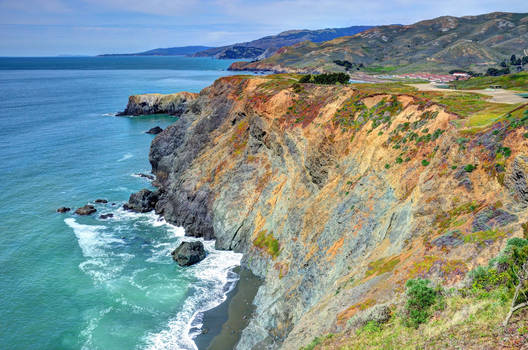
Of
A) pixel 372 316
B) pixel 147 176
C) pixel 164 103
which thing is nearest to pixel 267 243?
pixel 372 316

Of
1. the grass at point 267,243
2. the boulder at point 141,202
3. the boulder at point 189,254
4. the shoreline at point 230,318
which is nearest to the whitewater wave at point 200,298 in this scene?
the shoreline at point 230,318

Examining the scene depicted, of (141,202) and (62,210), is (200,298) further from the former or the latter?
(62,210)

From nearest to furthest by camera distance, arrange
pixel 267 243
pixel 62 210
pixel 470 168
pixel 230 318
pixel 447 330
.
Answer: pixel 447 330 → pixel 470 168 → pixel 230 318 → pixel 267 243 → pixel 62 210

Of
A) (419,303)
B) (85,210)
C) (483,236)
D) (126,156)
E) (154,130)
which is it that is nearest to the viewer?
(419,303)

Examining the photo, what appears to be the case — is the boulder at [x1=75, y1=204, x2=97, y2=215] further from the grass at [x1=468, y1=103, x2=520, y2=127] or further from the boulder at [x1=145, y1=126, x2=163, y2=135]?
the boulder at [x1=145, y1=126, x2=163, y2=135]

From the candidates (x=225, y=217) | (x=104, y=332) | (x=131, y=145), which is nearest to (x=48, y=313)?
(x=104, y=332)

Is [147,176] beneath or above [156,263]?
above

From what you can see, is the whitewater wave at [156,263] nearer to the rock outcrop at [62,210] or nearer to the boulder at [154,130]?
the rock outcrop at [62,210]
